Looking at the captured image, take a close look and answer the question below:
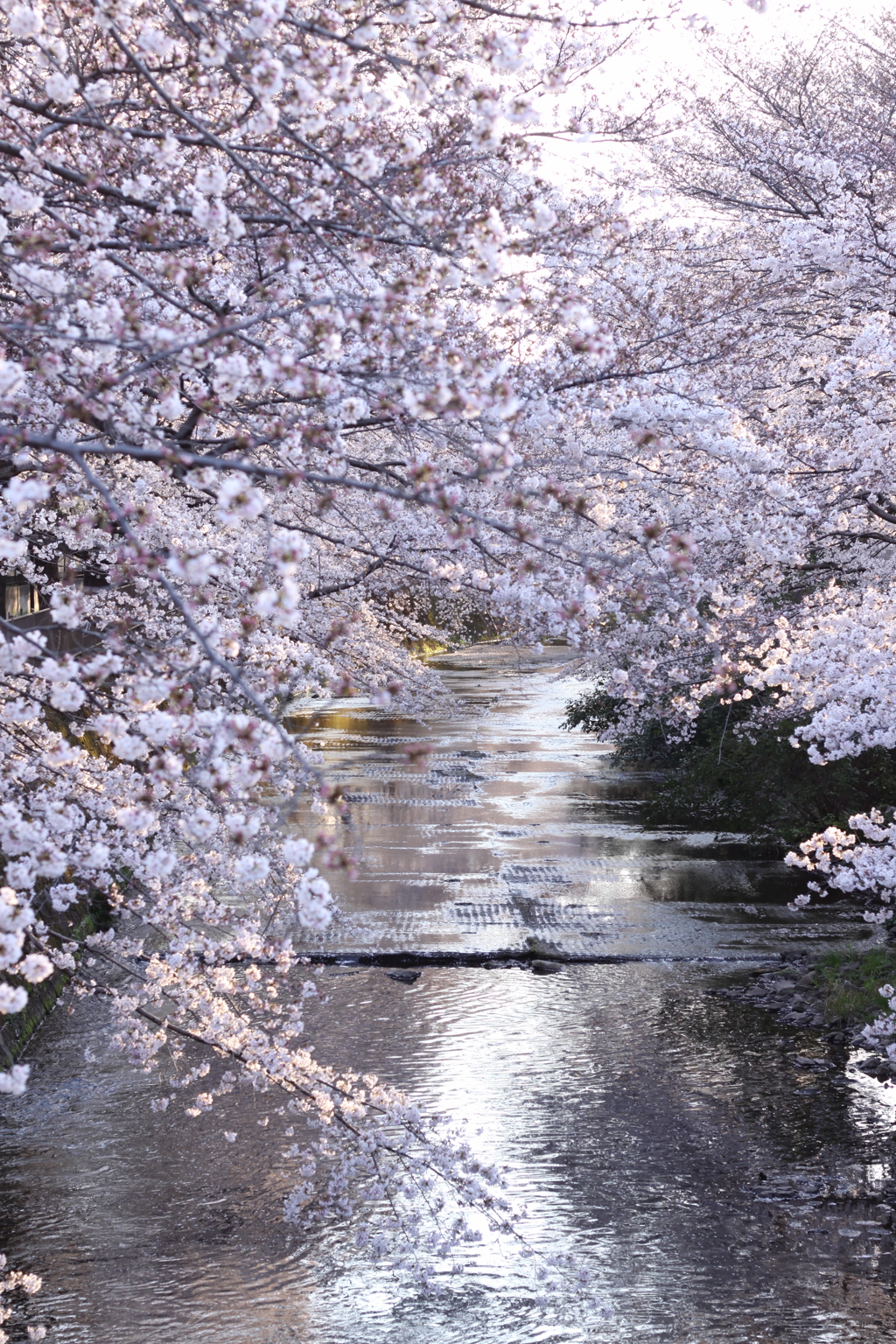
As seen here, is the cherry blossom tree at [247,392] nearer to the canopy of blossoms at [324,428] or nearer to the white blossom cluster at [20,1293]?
the canopy of blossoms at [324,428]

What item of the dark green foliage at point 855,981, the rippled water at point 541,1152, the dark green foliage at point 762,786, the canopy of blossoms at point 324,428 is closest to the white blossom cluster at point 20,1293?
the rippled water at point 541,1152

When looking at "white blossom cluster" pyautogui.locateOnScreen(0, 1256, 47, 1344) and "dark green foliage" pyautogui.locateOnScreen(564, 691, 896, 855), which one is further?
"dark green foliage" pyautogui.locateOnScreen(564, 691, 896, 855)

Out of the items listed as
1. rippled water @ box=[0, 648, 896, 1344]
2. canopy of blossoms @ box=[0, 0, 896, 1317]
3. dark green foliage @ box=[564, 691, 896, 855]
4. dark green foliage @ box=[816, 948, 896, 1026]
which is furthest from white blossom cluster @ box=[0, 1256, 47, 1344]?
dark green foliage @ box=[564, 691, 896, 855]

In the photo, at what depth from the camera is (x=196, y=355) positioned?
330 cm

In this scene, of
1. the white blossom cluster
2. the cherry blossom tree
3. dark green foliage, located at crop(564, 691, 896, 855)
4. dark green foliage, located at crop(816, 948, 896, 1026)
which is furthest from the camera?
dark green foliage, located at crop(564, 691, 896, 855)

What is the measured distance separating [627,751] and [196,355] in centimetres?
1995

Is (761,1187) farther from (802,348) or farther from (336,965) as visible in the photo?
(802,348)

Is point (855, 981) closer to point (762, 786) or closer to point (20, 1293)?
point (762, 786)

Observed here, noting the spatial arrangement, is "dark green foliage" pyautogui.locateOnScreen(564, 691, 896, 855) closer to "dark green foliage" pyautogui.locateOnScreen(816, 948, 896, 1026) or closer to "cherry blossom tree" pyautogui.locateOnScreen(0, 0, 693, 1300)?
"dark green foliage" pyautogui.locateOnScreen(816, 948, 896, 1026)

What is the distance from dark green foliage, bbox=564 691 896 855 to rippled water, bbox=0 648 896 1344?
1.10 m

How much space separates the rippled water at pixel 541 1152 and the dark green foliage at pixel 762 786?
110 centimetres

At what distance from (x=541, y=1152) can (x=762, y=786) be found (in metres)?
7.04

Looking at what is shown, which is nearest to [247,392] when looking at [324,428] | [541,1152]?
[324,428]

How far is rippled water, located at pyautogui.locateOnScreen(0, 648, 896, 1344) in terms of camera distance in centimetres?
617
